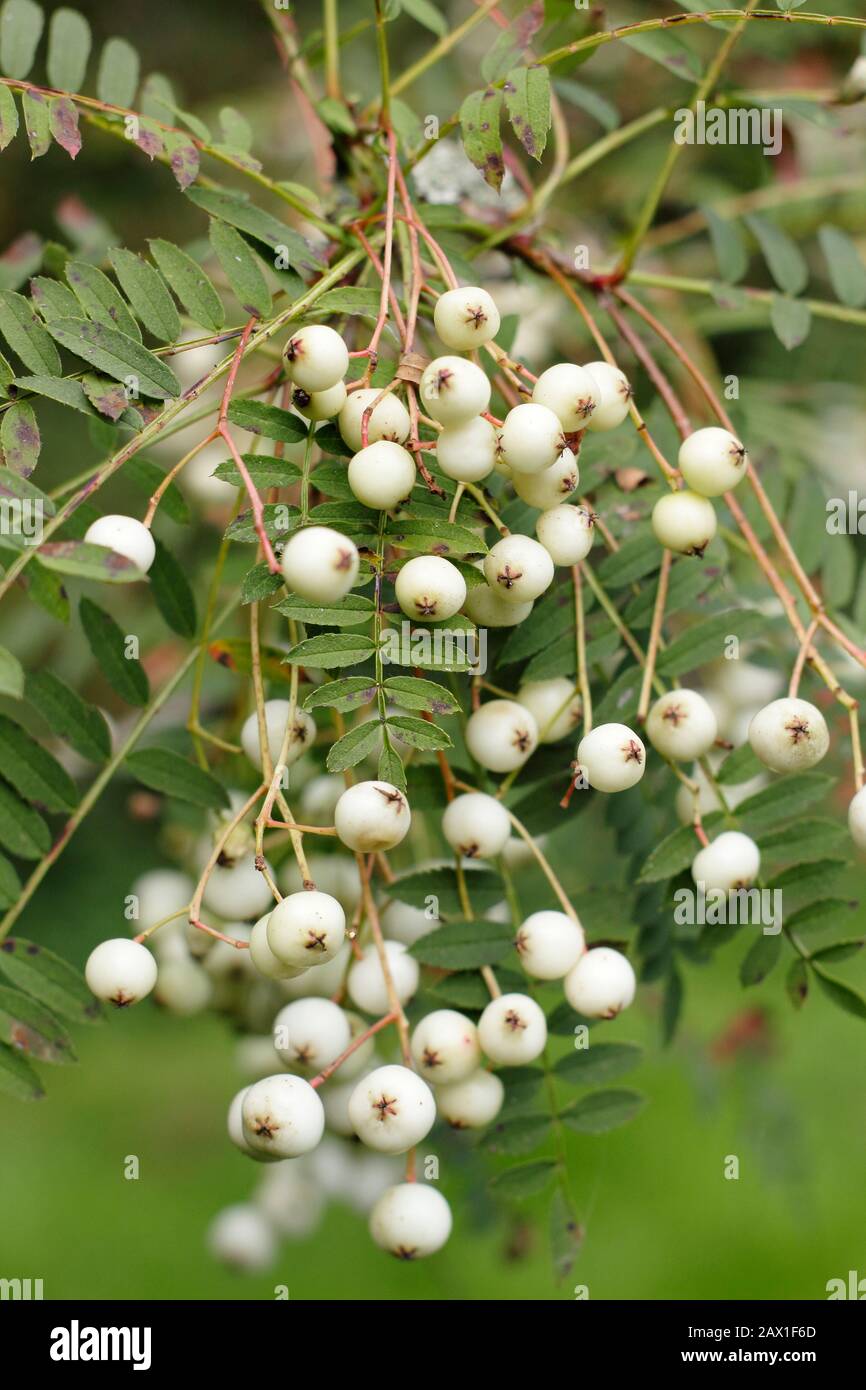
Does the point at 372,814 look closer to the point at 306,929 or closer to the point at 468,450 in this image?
the point at 306,929

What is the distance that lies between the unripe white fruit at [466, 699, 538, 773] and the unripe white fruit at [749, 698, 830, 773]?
0.39 ft

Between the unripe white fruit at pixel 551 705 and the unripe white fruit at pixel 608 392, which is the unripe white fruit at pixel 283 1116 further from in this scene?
the unripe white fruit at pixel 608 392

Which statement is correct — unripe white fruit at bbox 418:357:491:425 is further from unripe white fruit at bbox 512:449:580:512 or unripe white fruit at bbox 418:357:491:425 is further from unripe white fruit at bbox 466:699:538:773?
unripe white fruit at bbox 466:699:538:773

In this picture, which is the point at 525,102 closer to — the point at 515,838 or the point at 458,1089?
the point at 515,838

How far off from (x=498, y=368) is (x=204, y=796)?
0.99 feet

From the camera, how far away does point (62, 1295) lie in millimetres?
1409

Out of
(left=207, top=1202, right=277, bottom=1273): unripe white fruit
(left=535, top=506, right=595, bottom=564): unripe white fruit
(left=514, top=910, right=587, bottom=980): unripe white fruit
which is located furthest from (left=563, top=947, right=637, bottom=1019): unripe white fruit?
(left=207, top=1202, right=277, bottom=1273): unripe white fruit

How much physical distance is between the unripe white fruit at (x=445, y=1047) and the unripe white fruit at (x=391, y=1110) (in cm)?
4

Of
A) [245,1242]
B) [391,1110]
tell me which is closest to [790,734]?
[391,1110]

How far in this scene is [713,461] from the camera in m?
0.65

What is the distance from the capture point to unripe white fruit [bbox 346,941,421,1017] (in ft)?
2.20

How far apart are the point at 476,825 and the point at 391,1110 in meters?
0.15

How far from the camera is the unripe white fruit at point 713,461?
650 mm
